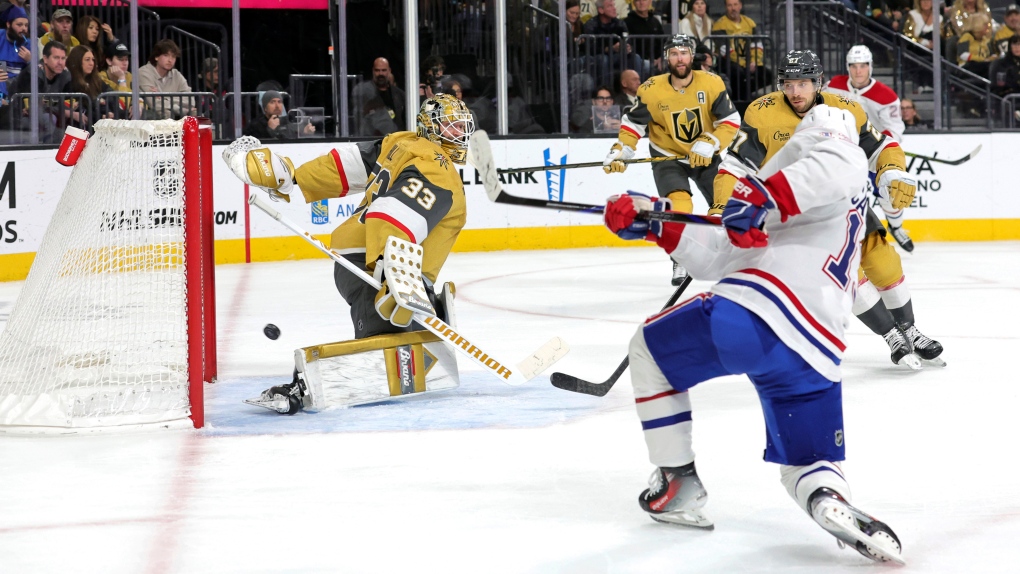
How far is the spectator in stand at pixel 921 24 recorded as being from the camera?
31.7ft

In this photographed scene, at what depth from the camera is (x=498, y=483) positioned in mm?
A: 2697

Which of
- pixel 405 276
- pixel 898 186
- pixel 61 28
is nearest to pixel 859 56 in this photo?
pixel 898 186

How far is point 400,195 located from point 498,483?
104cm

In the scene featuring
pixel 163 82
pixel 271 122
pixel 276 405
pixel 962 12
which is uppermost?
pixel 962 12

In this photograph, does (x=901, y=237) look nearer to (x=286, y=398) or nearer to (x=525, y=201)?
(x=286, y=398)

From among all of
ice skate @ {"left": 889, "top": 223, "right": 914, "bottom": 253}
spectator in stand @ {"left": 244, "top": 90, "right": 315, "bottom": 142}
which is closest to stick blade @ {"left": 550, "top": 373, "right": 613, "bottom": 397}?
ice skate @ {"left": 889, "top": 223, "right": 914, "bottom": 253}

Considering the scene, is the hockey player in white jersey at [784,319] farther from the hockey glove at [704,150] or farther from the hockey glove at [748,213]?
the hockey glove at [704,150]

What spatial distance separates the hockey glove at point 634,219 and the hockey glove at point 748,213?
0.43ft

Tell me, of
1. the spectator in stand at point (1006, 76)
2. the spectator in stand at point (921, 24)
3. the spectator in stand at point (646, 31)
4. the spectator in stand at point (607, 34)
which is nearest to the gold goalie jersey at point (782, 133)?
the spectator in stand at point (607, 34)

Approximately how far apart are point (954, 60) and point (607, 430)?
760 centimetres

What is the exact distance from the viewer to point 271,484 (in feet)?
8.86

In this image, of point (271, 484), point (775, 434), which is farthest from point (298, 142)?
point (775, 434)

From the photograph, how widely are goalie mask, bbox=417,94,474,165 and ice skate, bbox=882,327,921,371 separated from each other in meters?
1.52

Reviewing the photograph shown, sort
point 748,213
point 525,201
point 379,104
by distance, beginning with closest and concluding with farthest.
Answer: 1. point 748,213
2. point 525,201
3. point 379,104
